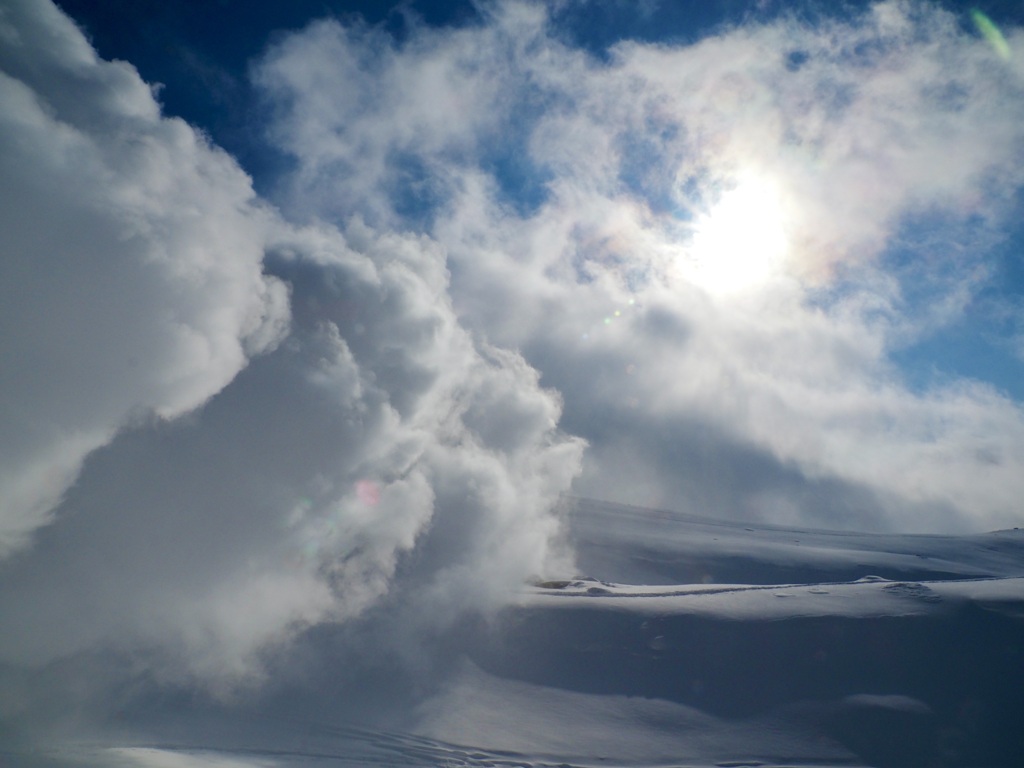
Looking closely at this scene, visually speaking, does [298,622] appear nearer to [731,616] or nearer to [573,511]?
[731,616]

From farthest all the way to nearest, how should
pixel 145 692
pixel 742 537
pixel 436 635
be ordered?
1. pixel 742 537
2. pixel 436 635
3. pixel 145 692

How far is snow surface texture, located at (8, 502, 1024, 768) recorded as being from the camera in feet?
48.8

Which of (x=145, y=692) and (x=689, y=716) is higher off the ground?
(x=145, y=692)

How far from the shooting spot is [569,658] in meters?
20.8

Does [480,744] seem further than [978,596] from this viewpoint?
No

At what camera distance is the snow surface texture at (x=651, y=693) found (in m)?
14.9

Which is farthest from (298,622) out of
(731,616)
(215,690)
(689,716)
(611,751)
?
(731,616)

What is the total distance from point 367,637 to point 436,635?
2.49 m

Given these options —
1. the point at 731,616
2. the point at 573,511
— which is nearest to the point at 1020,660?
the point at 731,616

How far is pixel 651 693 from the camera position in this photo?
18953 millimetres

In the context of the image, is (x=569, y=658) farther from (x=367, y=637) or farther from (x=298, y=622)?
(x=298, y=622)

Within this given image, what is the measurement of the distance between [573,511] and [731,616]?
30493mm

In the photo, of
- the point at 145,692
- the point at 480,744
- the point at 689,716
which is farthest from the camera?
the point at 689,716

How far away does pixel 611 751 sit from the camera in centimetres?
1555
